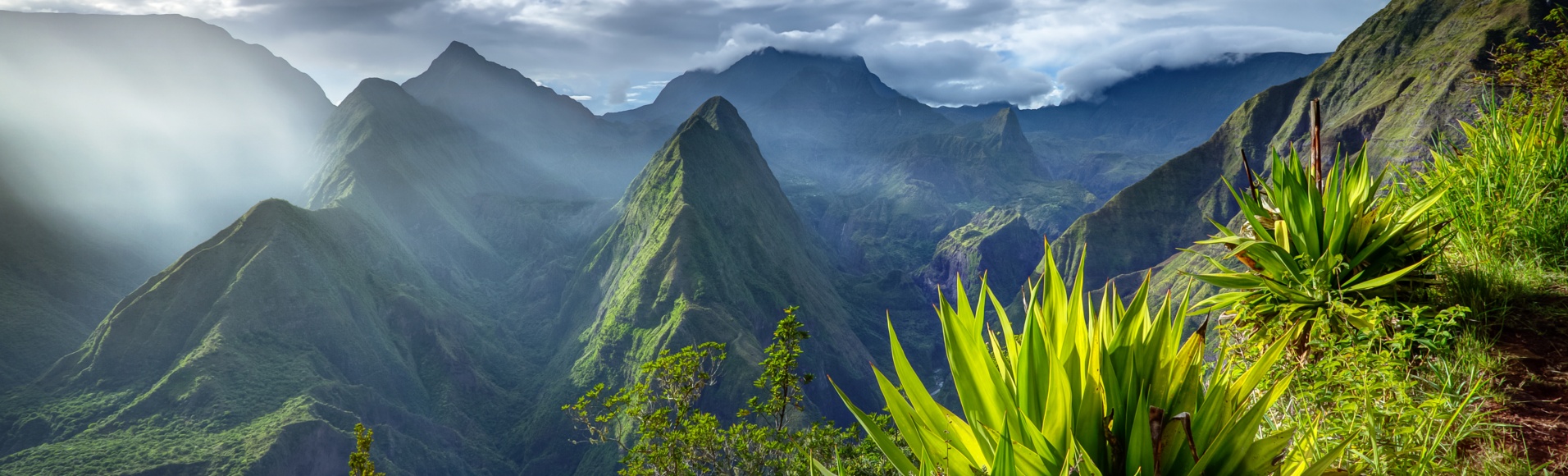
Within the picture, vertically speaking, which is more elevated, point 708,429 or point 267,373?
point 708,429

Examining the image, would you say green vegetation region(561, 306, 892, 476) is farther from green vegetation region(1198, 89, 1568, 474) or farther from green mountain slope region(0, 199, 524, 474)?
green mountain slope region(0, 199, 524, 474)

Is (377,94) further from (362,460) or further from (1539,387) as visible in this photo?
(1539,387)

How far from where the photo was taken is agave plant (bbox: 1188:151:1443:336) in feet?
12.7

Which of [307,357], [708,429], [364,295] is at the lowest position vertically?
[307,357]

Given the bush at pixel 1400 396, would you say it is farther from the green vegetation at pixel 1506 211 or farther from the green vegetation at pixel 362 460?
the green vegetation at pixel 362 460

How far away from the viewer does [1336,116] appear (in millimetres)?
128500


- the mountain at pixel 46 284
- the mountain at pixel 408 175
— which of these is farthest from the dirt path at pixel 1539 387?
the mountain at pixel 408 175

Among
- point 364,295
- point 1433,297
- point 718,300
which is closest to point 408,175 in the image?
point 364,295

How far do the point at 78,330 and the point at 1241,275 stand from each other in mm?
120937

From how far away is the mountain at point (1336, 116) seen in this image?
99.9 meters

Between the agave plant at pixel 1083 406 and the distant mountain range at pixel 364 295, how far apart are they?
7441 centimetres

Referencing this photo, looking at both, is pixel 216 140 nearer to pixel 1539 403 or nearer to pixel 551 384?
pixel 551 384

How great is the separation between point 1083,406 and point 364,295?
112 meters

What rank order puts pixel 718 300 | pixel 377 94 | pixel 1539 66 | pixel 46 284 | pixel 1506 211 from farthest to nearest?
pixel 377 94, pixel 718 300, pixel 46 284, pixel 1539 66, pixel 1506 211
